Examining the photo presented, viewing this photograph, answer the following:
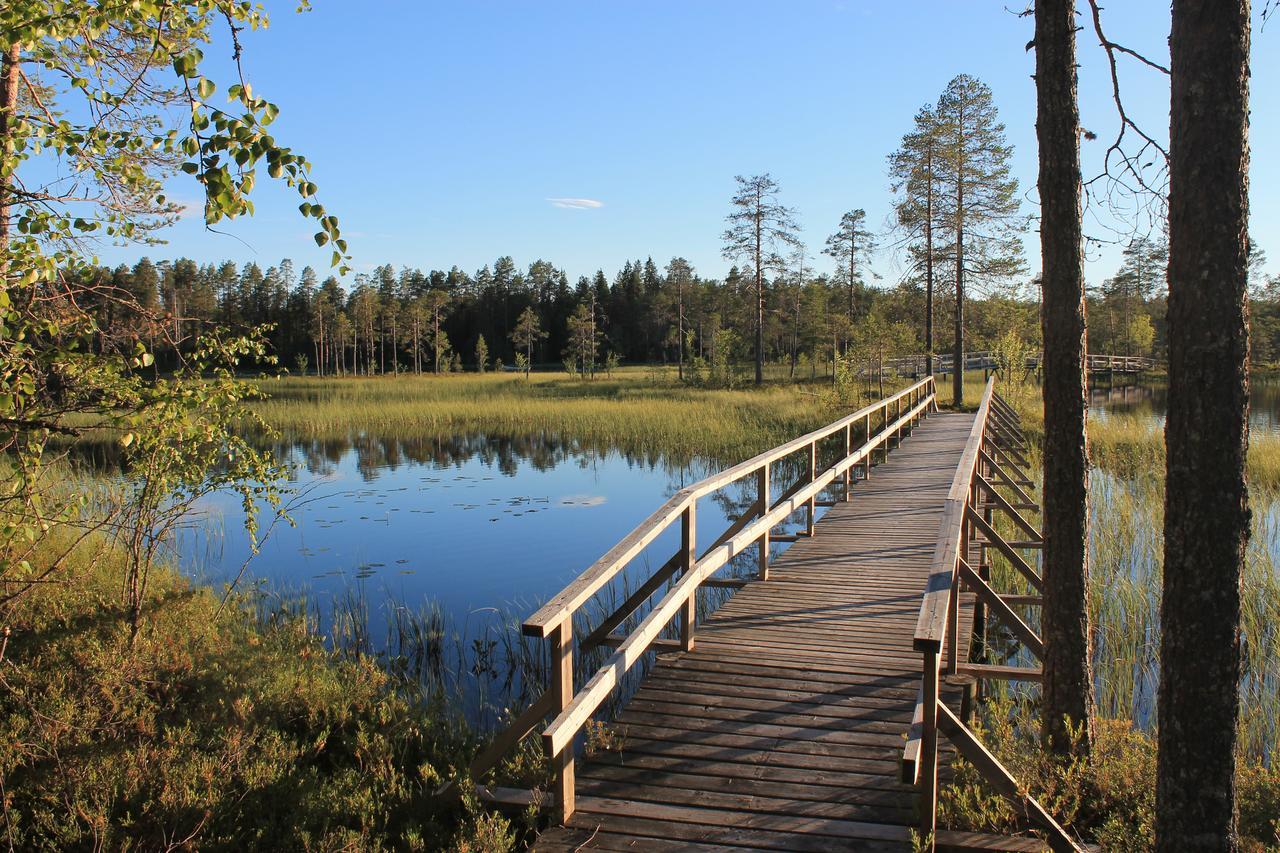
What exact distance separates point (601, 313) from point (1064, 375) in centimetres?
8445

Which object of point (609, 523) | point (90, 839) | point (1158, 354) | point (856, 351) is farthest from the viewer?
point (1158, 354)

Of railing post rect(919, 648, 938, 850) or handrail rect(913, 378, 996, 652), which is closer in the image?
handrail rect(913, 378, 996, 652)

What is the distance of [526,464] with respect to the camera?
2336 cm

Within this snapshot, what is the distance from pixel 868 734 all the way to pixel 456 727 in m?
3.38

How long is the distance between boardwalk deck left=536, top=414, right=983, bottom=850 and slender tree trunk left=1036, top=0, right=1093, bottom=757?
74 cm

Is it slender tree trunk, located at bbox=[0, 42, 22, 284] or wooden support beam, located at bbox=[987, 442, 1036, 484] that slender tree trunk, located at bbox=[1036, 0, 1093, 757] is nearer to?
slender tree trunk, located at bbox=[0, 42, 22, 284]

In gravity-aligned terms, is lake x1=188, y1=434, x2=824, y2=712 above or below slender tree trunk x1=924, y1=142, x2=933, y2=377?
Answer: below

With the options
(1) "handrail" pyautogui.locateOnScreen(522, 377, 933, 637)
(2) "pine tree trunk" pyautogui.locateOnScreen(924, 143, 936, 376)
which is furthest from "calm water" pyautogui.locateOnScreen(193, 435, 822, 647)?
(2) "pine tree trunk" pyautogui.locateOnScreen(924, 143, 936, 376)

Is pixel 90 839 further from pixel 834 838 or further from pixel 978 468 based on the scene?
pixel 978 468

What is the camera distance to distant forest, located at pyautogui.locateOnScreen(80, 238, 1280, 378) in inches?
2237

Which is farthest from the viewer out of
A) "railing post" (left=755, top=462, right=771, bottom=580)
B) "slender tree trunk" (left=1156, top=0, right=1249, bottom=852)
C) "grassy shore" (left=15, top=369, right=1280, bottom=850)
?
"railing post" (left=755, top=462, right=771, bottom=580)

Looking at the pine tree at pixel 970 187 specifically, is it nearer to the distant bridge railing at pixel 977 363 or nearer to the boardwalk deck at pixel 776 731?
the distant bridge railing at pixel 977 363

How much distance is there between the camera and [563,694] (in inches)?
154

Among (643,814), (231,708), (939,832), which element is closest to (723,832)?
(643,814)
